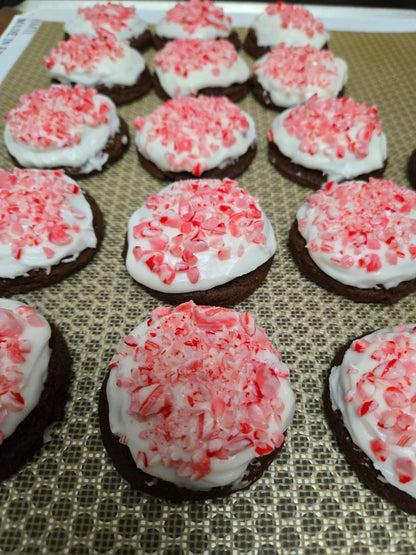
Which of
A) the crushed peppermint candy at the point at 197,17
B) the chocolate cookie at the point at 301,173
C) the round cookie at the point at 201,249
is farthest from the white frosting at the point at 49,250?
the crushed peppermint candy at the point at 197,17

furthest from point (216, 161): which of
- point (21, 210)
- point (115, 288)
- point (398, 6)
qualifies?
point (398, 6)

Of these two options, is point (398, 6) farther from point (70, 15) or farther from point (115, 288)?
point (115, 288)

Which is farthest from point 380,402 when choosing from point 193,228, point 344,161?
point 344,161

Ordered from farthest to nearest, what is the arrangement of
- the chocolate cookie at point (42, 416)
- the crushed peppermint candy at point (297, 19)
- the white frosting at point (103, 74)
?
1. the crushed peppermint candy at point (297, 19)
2. the white frosting at point (103, 74)
3. the chocolate cookie at point (42, 416)

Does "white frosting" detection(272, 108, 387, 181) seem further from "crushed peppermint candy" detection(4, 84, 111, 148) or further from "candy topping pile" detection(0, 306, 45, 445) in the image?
"candy topping pile" detection(0, 306, 45, 445)

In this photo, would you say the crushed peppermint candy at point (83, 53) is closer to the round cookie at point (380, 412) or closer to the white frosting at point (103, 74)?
the white frosting at point (103, 74)

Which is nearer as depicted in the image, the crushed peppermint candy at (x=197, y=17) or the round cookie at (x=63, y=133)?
the round cookie at (x=63, y=133)

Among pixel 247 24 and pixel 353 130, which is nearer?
pixel 353 130
